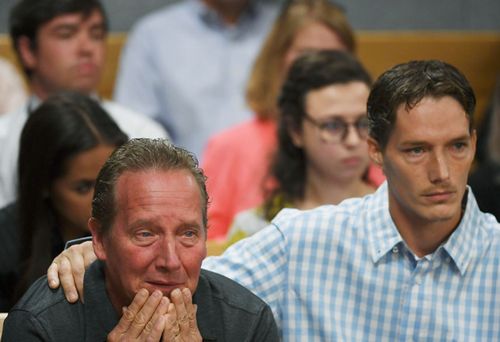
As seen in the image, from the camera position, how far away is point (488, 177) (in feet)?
13.1

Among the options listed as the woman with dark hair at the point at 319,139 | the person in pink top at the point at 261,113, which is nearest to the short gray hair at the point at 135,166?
the woman with dark hair at the point at 319,139

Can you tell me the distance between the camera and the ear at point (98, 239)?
2154mm

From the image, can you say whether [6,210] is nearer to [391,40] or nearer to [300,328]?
[300,328]

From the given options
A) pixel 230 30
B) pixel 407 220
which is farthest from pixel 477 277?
pixel 230 30

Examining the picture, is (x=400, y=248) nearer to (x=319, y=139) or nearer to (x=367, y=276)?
(x=367, y=276)

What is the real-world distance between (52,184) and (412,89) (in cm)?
105

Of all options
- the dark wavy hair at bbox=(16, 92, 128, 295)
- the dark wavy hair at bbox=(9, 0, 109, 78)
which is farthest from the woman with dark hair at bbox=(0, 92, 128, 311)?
the dark wavy hair at bbox=(9, 0, 109, 78)

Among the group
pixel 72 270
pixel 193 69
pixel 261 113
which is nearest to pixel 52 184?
pixel 72 270

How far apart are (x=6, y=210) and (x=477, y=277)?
49.5 inches

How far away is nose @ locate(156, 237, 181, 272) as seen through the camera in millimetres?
2047

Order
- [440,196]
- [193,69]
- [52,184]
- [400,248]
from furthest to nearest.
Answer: [193,69] < [52,184] < [400,248] < [440,196]

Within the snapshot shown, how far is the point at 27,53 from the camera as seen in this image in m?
3.88

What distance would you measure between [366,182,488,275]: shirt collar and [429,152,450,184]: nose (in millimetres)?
132

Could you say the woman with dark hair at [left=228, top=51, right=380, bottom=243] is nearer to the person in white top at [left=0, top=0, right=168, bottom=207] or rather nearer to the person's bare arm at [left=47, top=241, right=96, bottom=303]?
the person in white top at [left=0, top=0, right=168, bottom=207]
